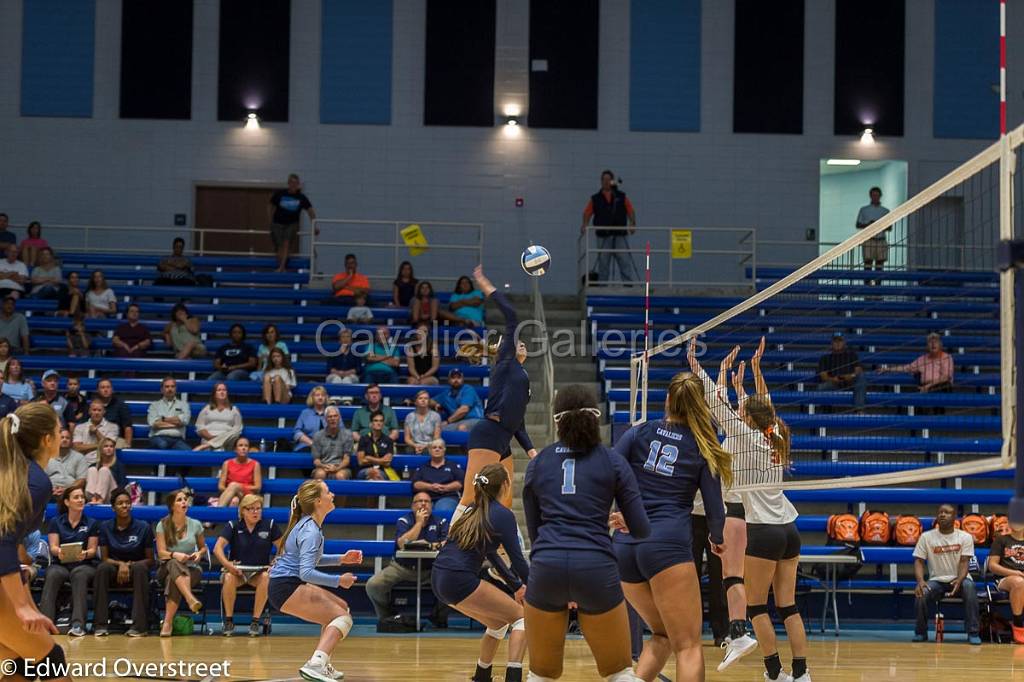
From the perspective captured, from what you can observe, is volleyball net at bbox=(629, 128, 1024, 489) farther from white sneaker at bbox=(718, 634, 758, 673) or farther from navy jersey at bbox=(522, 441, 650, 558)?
navy jersey at bbox=(522, 441, 650, 558)

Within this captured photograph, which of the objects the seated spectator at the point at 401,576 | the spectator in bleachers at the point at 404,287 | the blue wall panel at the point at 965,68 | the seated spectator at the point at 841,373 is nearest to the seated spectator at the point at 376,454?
the seated spectator at the point at 401,576

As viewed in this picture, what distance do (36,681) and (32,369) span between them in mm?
12956

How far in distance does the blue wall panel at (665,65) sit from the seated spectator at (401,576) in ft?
39.2

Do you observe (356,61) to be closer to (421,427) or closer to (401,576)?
(421,427)

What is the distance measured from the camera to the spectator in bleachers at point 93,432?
15.7 meters

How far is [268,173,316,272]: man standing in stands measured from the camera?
21.8m

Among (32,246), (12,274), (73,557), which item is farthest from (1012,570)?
(32,246)

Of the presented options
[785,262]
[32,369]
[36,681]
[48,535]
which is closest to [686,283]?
[785,262]

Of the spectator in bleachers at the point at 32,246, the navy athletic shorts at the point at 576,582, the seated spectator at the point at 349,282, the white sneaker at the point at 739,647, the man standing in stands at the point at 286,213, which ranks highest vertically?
the man standing in stands at the point at 286,213

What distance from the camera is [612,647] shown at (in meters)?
6.26

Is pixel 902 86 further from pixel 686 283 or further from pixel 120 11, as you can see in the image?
pixel 120 11

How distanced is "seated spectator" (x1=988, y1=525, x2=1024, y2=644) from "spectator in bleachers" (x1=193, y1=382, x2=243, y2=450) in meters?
9.55

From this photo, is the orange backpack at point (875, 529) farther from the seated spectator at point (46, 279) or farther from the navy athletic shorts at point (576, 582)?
the seated spectator at point (46, 279)

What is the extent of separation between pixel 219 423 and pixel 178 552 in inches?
126
